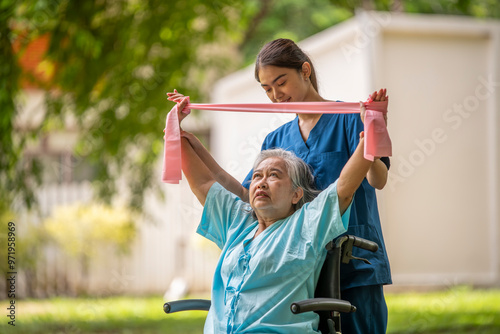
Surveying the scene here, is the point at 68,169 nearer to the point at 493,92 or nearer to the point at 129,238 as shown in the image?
the point at 129,238

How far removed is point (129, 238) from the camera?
8820 millimetres

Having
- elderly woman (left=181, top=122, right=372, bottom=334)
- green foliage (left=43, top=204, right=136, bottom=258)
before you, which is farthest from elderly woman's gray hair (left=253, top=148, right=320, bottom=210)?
green foliage (left=43, top=204, right=136, bottom=258)

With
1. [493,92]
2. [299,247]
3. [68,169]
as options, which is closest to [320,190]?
[299,247]

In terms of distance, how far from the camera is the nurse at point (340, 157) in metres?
2.28

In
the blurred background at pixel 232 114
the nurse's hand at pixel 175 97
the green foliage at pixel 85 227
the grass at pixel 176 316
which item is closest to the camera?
the nurse's hand at pixel 175 97

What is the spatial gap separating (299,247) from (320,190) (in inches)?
10.0

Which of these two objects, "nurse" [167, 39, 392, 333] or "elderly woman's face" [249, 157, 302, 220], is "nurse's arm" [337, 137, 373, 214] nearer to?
"nurse" [167, 39, 392, 333]

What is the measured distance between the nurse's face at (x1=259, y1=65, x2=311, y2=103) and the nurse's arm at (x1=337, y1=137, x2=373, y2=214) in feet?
1.25

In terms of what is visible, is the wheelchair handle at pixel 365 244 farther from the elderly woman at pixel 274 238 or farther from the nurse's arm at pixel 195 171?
the nurse's arm at pixel 195 171

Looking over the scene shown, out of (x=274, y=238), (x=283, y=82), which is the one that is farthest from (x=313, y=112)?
(x=274, y=238)

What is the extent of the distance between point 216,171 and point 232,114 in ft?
18.7

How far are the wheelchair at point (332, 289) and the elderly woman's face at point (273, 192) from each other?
0.22 metres

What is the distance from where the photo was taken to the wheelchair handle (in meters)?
2.11

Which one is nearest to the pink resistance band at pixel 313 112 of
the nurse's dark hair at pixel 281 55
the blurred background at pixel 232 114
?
the nurse's dark hair at pixel 281 55
